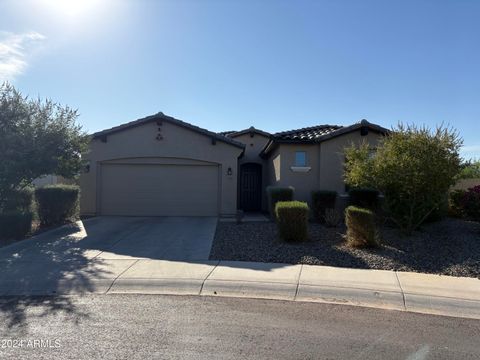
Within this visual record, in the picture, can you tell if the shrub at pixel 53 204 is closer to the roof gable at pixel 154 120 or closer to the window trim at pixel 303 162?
the roof gable at pixel 154 120

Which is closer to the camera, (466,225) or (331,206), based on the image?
(466,225)

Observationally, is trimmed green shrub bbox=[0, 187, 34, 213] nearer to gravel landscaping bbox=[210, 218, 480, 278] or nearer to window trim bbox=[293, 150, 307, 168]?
gravel landscaping bbox=[210, 218, 480, 278]

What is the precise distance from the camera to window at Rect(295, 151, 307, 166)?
50.9 feet

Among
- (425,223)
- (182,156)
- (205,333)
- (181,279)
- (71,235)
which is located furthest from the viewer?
(182,156)

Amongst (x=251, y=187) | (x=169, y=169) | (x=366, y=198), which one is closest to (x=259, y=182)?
(x=251, y=187)

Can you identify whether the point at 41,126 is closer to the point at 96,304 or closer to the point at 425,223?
the point at 96,304

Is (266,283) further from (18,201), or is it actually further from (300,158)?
(300,158)

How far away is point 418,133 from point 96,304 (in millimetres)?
8674

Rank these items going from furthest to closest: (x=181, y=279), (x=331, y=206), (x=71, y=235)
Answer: (x=331, y=206)
(x=71, y=235)
(x=181, y=279)

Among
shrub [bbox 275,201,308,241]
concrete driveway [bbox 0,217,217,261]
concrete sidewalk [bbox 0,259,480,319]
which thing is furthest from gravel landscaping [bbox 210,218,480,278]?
concrete driveway [bbox 0,217,217,261]

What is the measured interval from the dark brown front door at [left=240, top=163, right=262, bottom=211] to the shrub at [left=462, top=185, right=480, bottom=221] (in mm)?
9379

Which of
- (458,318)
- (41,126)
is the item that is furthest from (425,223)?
(41,126)

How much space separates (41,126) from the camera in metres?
Result: 11.8

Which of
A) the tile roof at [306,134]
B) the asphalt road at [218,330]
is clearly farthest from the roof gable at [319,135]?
the asphalt road at [218,330]
